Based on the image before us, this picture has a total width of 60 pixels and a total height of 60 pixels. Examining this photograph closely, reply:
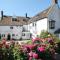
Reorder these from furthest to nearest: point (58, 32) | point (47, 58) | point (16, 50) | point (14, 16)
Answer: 1. point (14, 16)
2. point (58, 32)
3. point (47, 58)
4. point (16, 50)

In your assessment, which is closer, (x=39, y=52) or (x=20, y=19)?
(x=39, y=52)

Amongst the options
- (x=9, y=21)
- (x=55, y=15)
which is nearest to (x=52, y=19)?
(x=55, y=15)

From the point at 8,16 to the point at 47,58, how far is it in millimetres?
53898

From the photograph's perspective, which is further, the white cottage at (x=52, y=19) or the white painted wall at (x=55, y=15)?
the white painted wall at (x=55, y=15)

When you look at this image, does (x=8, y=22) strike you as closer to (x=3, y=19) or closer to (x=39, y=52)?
(x=3, y=19)

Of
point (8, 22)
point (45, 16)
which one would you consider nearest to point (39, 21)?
point (45, 16)

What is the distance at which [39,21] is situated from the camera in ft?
158

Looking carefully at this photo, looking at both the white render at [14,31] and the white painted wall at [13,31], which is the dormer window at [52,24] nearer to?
the white render at [14,31]

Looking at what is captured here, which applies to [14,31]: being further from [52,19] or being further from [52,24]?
[52,19]

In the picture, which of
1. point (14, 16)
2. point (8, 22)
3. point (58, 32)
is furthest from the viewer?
point (14, 16)

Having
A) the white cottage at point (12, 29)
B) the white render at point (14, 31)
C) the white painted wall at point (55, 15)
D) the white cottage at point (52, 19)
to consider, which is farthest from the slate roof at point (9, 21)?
the white painted wall at point (55, 15)

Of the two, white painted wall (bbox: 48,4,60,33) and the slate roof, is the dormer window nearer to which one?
white painted wall (bbox: 48,4,60,33)

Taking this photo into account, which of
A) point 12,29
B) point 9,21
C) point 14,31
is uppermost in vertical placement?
point 9,21

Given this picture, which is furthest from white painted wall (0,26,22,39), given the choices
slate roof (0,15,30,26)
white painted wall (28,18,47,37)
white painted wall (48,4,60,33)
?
white painted wall (48,4,60,33)
